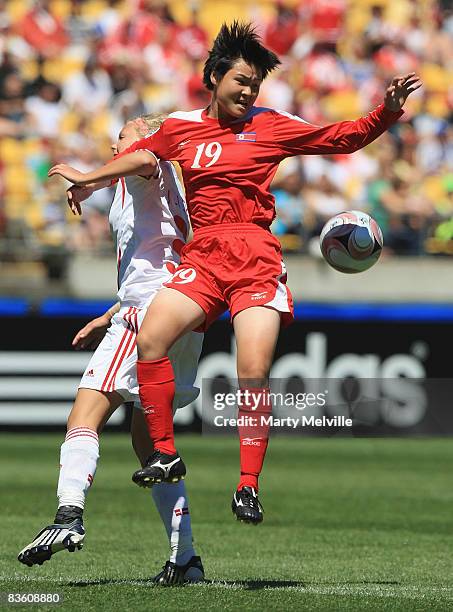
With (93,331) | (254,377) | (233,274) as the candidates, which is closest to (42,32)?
(93,331)

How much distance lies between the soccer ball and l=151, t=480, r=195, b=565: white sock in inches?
52.8

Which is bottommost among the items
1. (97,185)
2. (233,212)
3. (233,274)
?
(233,274)

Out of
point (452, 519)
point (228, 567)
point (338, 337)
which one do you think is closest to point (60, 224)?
point (338, 337)

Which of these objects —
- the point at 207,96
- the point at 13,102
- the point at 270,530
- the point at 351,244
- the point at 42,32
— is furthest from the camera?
the point at 42,32

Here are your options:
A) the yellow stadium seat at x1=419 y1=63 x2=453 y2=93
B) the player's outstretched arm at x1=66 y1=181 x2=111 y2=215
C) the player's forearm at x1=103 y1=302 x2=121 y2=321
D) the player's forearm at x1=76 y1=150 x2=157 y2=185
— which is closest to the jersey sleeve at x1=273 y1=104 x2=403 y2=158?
the player's forearm at x1=76 y1=150 x2=157 y2=185

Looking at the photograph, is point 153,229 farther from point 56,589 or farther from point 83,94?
point 83,94

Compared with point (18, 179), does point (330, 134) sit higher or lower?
A: lower

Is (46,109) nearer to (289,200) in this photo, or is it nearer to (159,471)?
(289,200)

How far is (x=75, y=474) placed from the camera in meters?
5.69

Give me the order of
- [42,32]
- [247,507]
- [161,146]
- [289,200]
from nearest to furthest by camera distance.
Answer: [247,507] < [161,146] < [289,200] < [42,32]

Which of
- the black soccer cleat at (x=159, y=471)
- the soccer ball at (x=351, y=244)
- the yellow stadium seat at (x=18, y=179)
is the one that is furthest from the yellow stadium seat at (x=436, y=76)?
the black soccer cleat at (x=159, y=471)

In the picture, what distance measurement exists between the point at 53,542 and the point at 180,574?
92 cm

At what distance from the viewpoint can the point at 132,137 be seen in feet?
20.4

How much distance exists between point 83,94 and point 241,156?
37.3 feet
